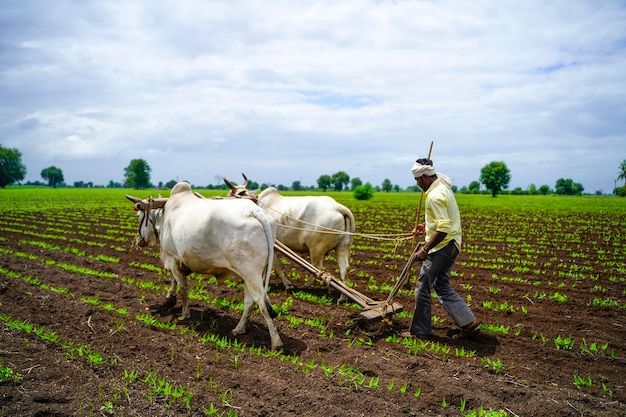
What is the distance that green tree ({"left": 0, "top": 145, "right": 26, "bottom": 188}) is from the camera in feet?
345

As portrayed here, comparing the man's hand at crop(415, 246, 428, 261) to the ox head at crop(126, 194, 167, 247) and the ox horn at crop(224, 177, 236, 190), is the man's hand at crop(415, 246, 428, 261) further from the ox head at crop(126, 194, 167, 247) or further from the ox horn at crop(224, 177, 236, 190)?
the ox head at crop(126, 194, 167, 247)

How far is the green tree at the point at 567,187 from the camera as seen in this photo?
401 feet

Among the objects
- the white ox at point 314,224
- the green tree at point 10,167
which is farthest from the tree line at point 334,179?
the white ox at point 314,224

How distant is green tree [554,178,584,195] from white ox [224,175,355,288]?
130m

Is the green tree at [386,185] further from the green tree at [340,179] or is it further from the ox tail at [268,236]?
the ox tail at [268,236]

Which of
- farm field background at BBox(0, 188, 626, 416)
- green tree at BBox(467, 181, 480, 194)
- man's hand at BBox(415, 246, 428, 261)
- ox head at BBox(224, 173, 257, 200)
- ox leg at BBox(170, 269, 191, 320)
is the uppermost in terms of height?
green tree at BBox(467, 181, 480, 194)

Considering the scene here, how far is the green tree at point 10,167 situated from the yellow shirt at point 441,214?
12125 centimetres

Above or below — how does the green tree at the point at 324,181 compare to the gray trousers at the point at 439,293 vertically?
above

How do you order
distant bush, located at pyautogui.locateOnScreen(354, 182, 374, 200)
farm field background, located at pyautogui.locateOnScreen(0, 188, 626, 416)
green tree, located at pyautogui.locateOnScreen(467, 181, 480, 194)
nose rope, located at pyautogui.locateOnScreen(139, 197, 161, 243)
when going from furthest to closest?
1. green tree, located at pyautogui.locateOnScreen(467, 181, 480, 194)
2. distant bush, located at pyautogui.locateOnScreen(354, 182, 374, 200)
3. nose rope, located at pyautogui.locateOnScreen(139, 197, 161, 243)
4. farm field background, located at pyautogui.locateOnScreen(0, 188, 626, 416)

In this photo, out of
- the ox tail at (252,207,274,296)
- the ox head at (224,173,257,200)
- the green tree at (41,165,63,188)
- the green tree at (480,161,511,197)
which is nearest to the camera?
the ox tail at (252,207,274,296)

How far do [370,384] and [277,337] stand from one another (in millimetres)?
1640

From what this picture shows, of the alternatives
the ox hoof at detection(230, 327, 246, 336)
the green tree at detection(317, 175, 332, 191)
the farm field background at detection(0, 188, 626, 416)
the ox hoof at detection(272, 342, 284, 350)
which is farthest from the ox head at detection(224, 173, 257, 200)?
the green tree at detection(317, 175, 332, 191)

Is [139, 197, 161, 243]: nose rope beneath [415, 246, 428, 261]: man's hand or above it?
above

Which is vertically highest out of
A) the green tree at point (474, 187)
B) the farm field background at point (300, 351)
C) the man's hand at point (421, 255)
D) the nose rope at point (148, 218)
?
the green tree at point (474, 187)
